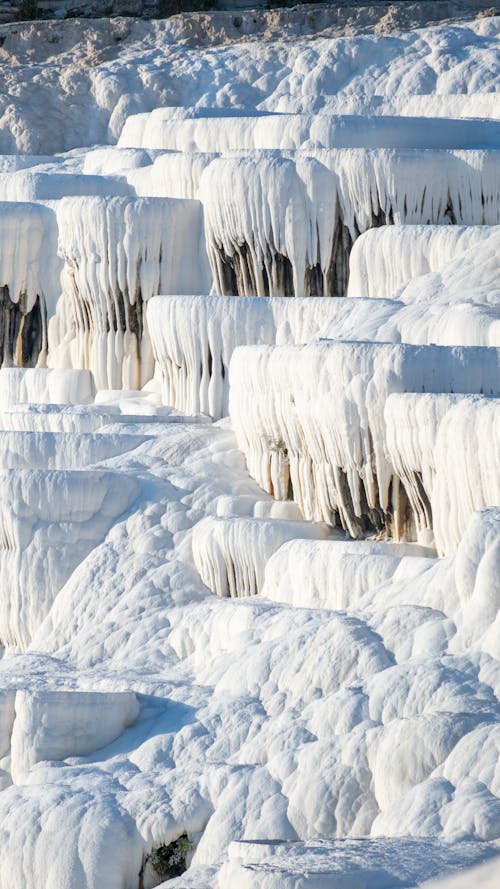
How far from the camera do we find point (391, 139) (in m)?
20.4

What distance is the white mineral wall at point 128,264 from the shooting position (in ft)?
64.3

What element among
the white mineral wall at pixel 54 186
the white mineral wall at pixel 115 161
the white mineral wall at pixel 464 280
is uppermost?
the white mineral wall at pixel 115 161

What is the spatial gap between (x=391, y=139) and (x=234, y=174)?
6.96 feet

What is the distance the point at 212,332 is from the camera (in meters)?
17.8

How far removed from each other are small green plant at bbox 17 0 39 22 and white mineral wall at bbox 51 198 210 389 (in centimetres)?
1179

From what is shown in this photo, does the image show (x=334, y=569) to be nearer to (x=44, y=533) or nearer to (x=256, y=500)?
(x=256, y=500)

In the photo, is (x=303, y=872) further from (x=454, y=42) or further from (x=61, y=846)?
(x=454, y=42)

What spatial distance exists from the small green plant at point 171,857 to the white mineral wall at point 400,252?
7.12 meters

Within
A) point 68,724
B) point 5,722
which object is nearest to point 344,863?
point 68,724

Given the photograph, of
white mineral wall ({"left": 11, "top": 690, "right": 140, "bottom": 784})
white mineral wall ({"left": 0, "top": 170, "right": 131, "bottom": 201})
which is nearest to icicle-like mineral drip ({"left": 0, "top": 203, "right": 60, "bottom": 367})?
white mineral wall ({"left": 0, "top": 170, "right": 131, "bottom": 201})

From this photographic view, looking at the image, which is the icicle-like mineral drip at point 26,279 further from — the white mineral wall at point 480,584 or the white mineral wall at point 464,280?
the white mineral wall at point 480,584

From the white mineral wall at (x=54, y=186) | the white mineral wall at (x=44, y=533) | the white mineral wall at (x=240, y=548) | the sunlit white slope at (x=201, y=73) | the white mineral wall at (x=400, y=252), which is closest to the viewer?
the white mineral wall at (x=240, y=548)

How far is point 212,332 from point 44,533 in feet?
9.50

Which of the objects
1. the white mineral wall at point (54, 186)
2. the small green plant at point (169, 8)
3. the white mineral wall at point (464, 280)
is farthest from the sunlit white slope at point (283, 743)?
the small green plant at point (169, 8)
